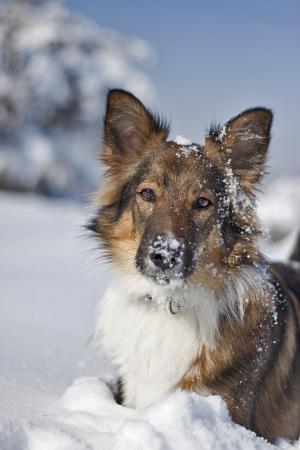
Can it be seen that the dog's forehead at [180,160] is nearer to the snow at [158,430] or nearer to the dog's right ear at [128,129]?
the dog's right ear at [128,129]

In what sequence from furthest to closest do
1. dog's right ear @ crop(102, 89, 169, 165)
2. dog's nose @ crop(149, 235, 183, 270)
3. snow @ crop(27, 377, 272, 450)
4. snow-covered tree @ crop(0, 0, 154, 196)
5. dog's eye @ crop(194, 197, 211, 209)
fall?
snow-covered tree @ crop(0, 0, 154, 196), dog's right ear @ crop(102, 89, 169, 165), dog's eye @ crop(194, 197, 211, 209), dog's nose @ crop(149, 235, 183, 270), snow @ crop(27, 377, 272, 450)

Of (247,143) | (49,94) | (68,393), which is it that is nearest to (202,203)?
(247,143)

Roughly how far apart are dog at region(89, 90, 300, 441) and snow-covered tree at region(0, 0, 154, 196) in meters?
17.5

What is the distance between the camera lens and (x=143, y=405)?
3479 mm

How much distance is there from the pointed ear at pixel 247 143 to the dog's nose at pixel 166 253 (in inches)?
39.2

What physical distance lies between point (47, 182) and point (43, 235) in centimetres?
1093

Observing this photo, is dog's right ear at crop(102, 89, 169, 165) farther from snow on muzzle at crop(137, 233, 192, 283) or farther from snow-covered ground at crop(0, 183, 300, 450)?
snow on muzzle at crop(137, 233, 192, 283)

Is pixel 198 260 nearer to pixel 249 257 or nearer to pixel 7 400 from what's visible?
pixel 249 257

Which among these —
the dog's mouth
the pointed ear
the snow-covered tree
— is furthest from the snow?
the snow-covered tree

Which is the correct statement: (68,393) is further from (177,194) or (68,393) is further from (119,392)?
(177,194)

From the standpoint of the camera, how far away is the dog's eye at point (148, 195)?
12.4 ft

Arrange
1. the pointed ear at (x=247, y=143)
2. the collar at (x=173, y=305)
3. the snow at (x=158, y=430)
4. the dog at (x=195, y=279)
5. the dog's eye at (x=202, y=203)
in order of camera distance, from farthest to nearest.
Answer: the pointed ear at (x=247, y=143) < the dog's eye at (x=202, y=203) < the collar at (x=173, y=305) < the dog at (x=195, y=279) < the snow at (x=158, y=430)

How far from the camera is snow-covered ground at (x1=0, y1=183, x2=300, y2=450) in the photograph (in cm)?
249

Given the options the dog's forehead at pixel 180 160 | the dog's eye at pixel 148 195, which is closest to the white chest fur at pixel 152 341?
the dog's eye at pixel 148 195
